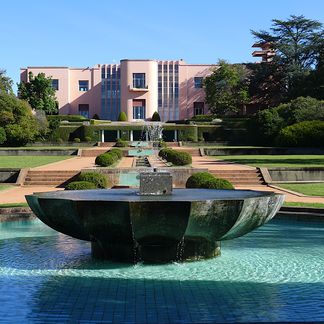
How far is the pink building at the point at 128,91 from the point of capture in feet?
243

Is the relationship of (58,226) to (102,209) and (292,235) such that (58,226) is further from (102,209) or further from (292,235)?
(292,235)

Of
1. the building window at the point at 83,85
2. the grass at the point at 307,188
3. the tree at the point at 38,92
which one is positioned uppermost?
the building window at the point at 83,85

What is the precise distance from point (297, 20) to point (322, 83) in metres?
13.0

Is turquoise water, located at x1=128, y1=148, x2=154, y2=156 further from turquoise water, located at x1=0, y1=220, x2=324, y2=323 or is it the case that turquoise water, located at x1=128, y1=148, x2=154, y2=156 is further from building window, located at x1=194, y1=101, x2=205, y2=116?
building window, located at x1=194, y1=101, x2=205, y2=116

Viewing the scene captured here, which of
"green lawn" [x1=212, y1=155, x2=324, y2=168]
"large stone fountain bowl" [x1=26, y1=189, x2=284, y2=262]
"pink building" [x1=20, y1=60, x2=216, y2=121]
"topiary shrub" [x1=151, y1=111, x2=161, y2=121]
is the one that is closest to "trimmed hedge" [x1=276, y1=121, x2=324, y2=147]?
"green lawn" [x1=212, y1=155, x2=324, y2=168]

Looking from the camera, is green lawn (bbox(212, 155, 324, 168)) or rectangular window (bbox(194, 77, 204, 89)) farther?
rectangular window (bbox(194, 77, 204, 89))

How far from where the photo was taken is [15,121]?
45.7m

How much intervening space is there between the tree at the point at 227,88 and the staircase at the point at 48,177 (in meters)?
43.5

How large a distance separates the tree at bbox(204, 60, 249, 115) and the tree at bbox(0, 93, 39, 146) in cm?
2519

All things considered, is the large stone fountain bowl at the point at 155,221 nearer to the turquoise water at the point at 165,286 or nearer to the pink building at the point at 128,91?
the turquoise water at the point at 165,286

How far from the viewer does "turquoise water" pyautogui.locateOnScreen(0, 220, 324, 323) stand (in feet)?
17.0

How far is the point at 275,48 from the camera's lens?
2395 inches

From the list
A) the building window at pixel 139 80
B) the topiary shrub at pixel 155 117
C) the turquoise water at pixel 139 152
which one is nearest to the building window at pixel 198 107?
the topiary shrub at pixel 155 117

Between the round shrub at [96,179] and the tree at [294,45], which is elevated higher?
the tree at [294,45]
